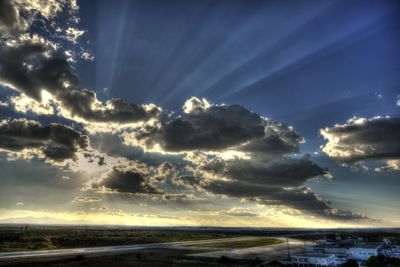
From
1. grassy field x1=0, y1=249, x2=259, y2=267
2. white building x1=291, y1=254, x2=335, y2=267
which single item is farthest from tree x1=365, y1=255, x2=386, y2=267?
grassy field x1=0, y1=249, x2=259, y2=267

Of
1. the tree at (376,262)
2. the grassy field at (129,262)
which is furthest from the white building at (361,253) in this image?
the grassy field at (129,262)

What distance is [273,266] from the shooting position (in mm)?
99500

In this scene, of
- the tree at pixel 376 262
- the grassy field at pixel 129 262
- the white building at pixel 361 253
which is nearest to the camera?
the grassy field at pixel 129 262

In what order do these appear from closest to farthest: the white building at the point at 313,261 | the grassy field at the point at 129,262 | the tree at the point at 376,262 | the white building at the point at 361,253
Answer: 1. the grassy field at the point at 129,262
2. the tree at the point at 376,262
3. the white building at the point at 313,261
4. the white building at the point at 361,253

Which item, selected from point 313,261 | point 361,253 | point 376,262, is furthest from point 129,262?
point 361,253

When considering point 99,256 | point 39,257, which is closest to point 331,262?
point 99,256

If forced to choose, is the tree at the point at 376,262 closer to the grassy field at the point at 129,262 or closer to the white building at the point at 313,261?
the white building at the point at 313,261

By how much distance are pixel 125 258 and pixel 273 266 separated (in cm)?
4490

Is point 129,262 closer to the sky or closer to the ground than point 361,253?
closer to the sky

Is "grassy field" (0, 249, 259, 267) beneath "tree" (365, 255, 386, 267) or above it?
above

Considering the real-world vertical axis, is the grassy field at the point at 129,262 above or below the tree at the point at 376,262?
above

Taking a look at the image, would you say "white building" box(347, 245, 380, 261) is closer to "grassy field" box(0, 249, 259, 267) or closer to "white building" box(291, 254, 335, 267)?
"white building" box(291, 254, 335, 267)

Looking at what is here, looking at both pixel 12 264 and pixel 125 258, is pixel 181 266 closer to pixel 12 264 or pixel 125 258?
pixel 125 258

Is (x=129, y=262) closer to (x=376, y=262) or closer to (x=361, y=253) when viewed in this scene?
(x=376, y=262)
